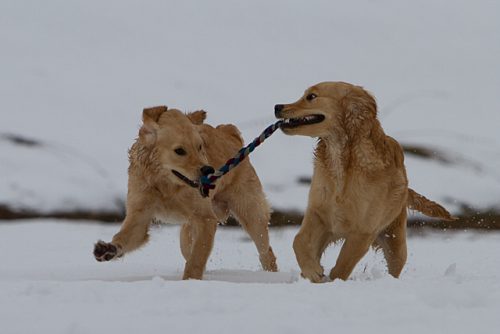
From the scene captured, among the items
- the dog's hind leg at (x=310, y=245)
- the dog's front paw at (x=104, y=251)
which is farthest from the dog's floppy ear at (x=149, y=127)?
the dog's hind leg at (x=310, y=245)

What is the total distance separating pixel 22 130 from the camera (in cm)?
1222

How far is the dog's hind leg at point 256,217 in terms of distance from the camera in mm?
7090

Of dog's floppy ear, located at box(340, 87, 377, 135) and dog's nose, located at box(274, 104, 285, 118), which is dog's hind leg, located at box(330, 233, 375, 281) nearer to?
dog's floppy ear, located at box(340, 87, 377, 135)

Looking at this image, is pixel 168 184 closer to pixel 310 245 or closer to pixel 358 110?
pixel 310 245

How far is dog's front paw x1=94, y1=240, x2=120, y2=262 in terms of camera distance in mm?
5672

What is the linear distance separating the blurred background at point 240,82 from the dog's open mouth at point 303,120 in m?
4.73

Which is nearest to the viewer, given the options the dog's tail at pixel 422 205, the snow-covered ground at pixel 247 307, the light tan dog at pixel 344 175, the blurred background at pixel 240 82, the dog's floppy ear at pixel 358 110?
the snow-covered ground at pixel 247 307

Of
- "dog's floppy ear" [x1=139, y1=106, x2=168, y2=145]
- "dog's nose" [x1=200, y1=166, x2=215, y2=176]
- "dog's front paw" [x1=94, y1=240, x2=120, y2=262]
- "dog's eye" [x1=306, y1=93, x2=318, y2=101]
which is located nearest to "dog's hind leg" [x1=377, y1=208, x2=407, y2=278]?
"dog's eye" [x1=306, y1=93, x2=318, y2=101]

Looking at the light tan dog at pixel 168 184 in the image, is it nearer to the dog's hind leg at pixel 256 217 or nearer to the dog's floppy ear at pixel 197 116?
the dog's floppy ear at pixel 197 116

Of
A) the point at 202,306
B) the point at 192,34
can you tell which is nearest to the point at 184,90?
the point at 192,34

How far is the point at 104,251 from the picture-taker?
5.70 m

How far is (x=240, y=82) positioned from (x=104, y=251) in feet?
30.9

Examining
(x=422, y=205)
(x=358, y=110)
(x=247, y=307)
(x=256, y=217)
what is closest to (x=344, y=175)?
(x=358, y=110)

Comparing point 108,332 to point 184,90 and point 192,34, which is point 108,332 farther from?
point 192,34
